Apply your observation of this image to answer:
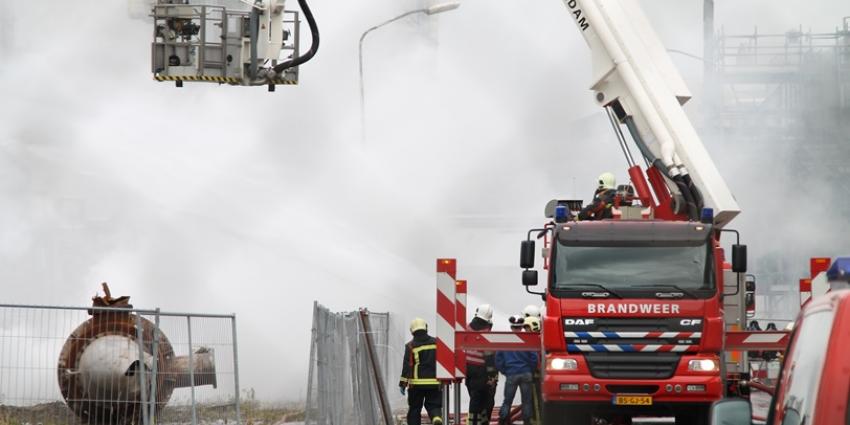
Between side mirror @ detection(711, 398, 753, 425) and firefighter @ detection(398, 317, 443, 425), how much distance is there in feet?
35.3

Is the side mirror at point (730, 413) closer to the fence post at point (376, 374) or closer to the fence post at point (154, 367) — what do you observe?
the fence post at point (154, 367)

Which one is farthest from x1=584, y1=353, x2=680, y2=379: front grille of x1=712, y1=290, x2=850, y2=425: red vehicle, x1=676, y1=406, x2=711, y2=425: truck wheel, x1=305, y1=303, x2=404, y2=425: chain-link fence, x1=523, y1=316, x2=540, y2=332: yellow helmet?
x1=712, y1=290, x2=850, y2=425: red vehicle

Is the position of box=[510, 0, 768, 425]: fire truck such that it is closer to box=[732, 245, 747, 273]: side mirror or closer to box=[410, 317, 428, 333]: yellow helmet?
box=[732, 245, 747, 273]: side mirror

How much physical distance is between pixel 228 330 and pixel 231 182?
59.7 ft

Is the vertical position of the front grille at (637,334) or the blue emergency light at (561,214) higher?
the blue emergency light at (561,214)

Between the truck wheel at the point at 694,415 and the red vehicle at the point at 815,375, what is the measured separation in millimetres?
8106

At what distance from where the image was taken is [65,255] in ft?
101

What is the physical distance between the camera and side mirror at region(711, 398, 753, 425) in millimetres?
4562

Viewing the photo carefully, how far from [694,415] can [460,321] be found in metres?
3.43

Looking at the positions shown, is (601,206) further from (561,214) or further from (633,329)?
(633,329)

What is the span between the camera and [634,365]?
12.8 m

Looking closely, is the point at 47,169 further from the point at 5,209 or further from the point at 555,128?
the point at 555,128

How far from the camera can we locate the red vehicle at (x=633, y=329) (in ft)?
41.8

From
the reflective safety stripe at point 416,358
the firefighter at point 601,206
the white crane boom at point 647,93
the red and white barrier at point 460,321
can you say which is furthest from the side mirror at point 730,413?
the white crane boom at point 647,93
